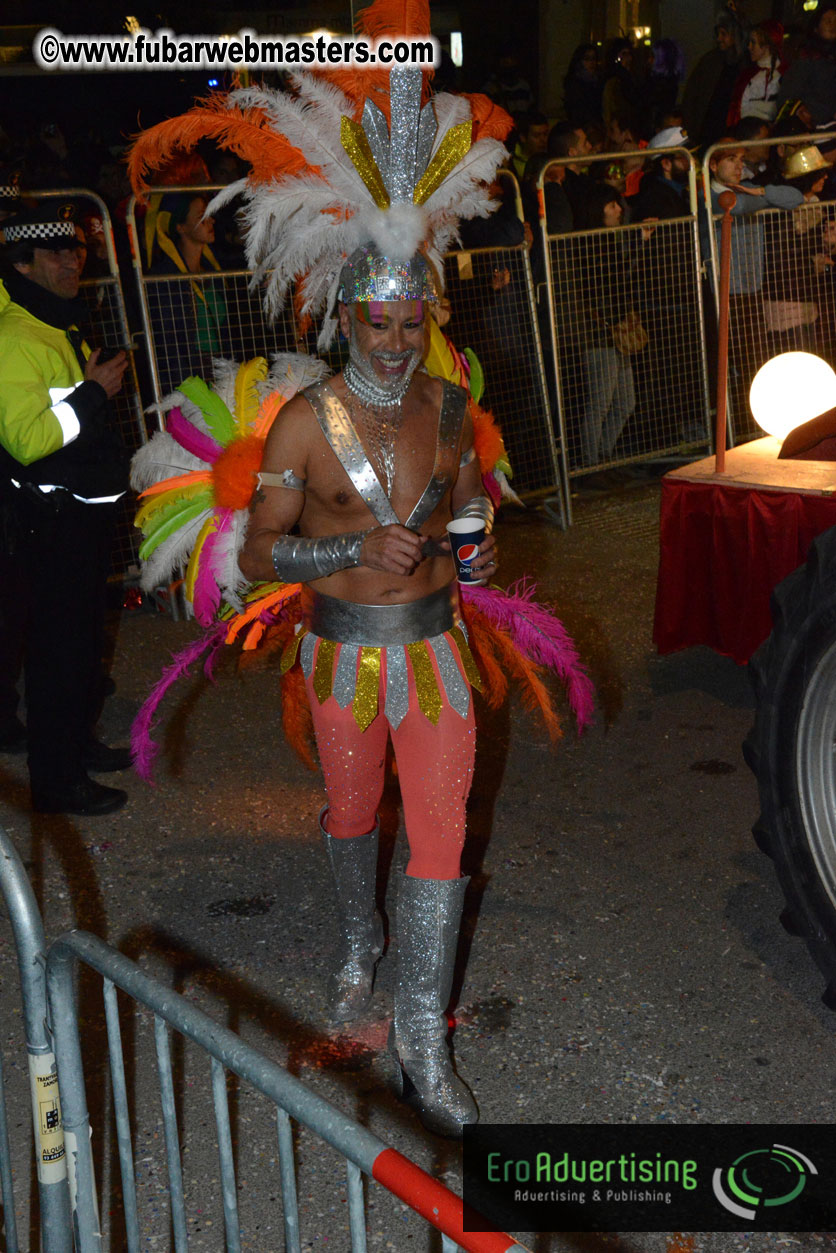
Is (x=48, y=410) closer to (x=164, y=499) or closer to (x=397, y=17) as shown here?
(x=164, y=499)

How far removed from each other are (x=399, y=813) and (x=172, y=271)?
12.7 feet

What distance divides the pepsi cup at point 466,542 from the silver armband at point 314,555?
0.72 feet

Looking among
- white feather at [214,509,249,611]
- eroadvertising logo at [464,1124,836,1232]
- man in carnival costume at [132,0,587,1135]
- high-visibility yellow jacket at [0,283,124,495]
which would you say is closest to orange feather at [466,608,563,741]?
man in carnival costume at [132,0,587,1135]

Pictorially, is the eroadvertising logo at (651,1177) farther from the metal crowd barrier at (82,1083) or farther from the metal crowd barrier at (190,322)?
the metal crowd barrier at (190,322)

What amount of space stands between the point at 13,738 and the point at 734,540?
3.25 meters

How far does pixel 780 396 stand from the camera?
230 inches

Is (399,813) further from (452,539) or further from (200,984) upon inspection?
(452,539)

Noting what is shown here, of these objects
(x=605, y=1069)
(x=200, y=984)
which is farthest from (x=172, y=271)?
(x=605, y=1069)

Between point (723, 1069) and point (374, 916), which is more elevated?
point (374, 916)

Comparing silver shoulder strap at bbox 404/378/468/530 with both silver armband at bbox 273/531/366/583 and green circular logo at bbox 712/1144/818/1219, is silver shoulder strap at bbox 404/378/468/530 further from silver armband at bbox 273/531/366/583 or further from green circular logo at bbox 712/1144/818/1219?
green circular logo at bbox 712/1144/818/1219

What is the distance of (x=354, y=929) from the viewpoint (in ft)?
11.7

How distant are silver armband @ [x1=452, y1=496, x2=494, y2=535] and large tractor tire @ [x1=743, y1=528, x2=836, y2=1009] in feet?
3.02

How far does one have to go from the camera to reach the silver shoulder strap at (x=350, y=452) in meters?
3.12

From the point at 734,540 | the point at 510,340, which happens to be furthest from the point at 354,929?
the point at 510,340
